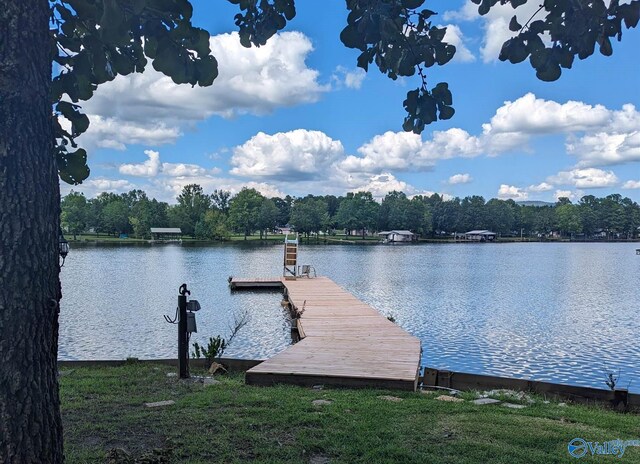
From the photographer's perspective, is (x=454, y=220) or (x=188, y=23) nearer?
(x=188, y=23)

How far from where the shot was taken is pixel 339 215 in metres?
107

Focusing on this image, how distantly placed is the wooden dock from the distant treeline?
81685 millimetres

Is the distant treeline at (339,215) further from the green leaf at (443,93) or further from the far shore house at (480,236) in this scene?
the green leaf at (443,93)

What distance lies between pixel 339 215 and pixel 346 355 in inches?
3923

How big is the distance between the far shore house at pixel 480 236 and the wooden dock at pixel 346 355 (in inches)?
4004

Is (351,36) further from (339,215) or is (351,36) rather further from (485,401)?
(339,215)

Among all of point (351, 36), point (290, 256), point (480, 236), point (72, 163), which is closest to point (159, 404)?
point (72, 163)

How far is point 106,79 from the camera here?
3.51 meters

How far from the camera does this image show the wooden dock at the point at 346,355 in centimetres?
664

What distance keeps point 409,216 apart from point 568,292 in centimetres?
8430

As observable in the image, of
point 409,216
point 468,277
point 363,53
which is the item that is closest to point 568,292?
point 468,277

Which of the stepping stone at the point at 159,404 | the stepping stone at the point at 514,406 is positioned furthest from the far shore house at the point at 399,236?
the stepping stone at the point at 159,404

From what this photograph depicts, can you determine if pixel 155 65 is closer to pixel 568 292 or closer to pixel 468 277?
pixel 568 292

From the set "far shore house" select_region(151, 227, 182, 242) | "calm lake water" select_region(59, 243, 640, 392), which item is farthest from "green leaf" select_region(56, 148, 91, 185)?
"far shore house" select_region(151, 227, 182, 242)
